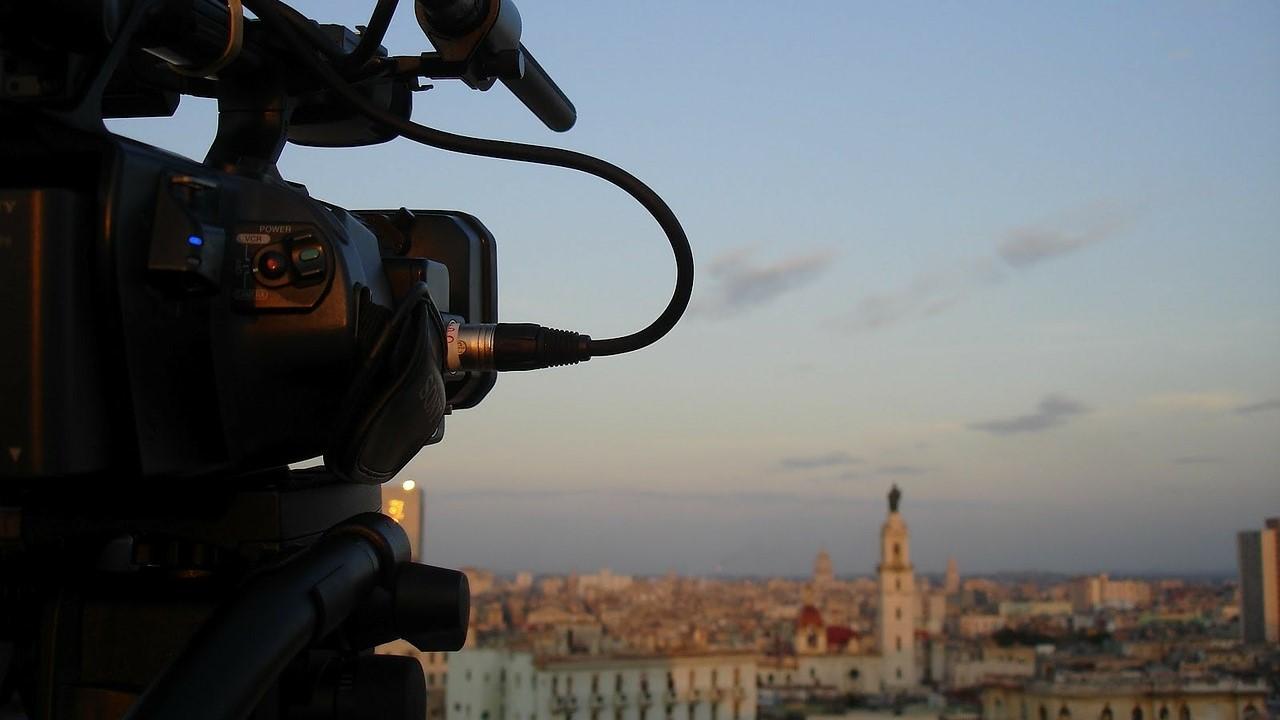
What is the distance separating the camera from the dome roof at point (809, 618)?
17.5 metres

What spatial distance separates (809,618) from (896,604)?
302 cm

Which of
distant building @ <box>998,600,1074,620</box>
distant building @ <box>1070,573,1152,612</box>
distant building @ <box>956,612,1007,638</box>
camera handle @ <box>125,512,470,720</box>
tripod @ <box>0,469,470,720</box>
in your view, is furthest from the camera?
distant building @ <box>956,612,1007,638</box>

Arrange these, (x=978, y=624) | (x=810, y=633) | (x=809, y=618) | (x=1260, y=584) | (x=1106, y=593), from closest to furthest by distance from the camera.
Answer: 1. (x=1260, y=584)
2. (x=1106, y=593)
3. (x=978, y=624)
4. (x=810, y=633)
5. (x=809, y=618)

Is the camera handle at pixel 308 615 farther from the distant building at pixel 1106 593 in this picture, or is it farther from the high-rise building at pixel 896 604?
the high-rise building at pixel 896 604

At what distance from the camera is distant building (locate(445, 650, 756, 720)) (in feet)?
34.5

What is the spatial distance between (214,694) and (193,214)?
15 cm

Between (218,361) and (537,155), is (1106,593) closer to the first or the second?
(537,155)

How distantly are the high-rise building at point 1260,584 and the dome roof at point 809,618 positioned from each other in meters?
10.6

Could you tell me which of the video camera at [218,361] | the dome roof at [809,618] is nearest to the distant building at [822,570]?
the dome roof at [809,618]

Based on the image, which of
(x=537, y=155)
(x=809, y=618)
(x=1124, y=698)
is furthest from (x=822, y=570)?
(x=537, y=155)

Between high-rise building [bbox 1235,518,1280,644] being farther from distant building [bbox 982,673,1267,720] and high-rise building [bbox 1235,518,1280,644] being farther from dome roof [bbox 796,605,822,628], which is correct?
dome roof [bbox 796,605,822,628]

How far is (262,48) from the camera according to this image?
50 cm

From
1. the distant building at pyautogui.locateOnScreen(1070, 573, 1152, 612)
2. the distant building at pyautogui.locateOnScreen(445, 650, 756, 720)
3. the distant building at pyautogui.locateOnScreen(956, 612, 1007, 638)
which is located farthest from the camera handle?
the distant building at pyautogui.locateOnScreen(956, 612, 1007, 638)

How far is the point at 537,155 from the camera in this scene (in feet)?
1.64
